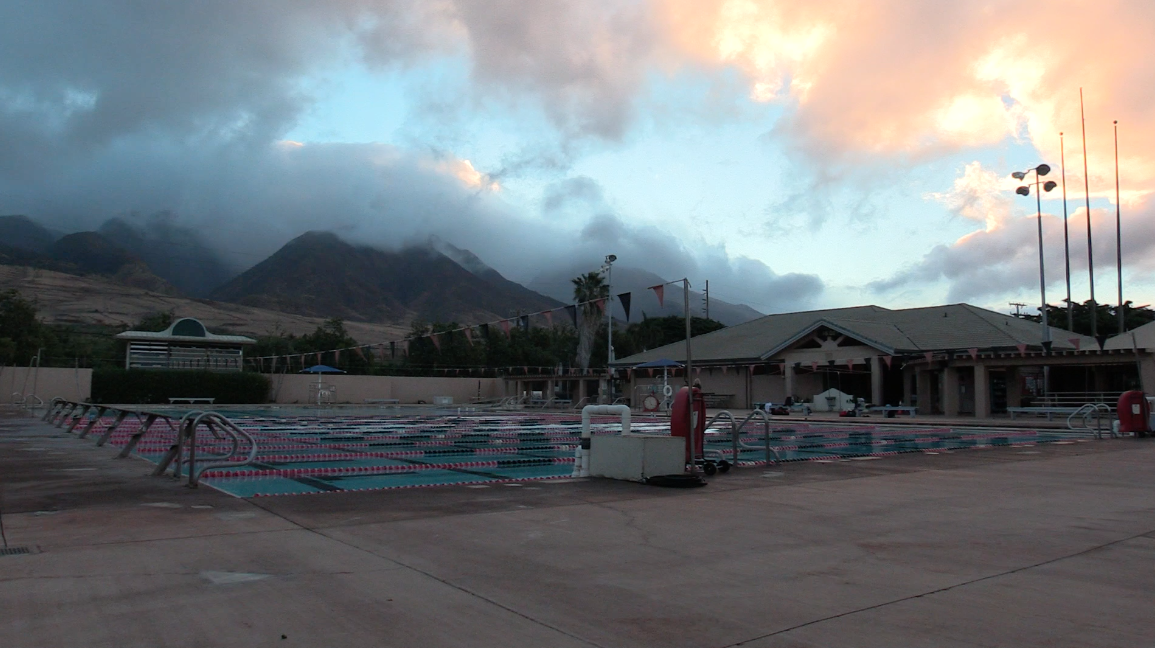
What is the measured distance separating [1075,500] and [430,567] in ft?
24.1

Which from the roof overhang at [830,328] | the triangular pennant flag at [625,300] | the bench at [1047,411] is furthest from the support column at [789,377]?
the triangular pennant flag at [625,300]

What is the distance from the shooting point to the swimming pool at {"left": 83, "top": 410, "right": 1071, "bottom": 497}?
10.8m

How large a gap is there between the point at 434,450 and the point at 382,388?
40851mm

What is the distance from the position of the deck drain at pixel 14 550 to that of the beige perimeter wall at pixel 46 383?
43.1 metres

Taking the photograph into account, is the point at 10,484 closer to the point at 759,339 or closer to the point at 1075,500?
the point at 1075,500

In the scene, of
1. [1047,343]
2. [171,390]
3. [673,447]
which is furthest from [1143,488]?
[171,390]

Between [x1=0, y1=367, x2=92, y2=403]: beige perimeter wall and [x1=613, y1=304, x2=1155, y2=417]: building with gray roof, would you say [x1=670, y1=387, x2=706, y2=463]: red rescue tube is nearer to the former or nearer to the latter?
[x1=613, y1=304, x2=1155, y2=417]: building with gray roof

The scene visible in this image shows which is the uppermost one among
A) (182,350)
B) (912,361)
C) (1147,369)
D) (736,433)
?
(182,350)

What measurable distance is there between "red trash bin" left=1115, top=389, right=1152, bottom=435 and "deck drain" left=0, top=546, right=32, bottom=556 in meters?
23.1

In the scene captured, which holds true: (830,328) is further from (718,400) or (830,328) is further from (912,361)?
(718,400)

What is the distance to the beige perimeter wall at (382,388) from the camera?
52031 mm

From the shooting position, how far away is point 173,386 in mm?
45594

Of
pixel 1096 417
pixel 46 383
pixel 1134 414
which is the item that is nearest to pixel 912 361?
pixel 1096 417

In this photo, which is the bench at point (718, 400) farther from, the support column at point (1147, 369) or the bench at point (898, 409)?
the support column at point (1147, 369)
